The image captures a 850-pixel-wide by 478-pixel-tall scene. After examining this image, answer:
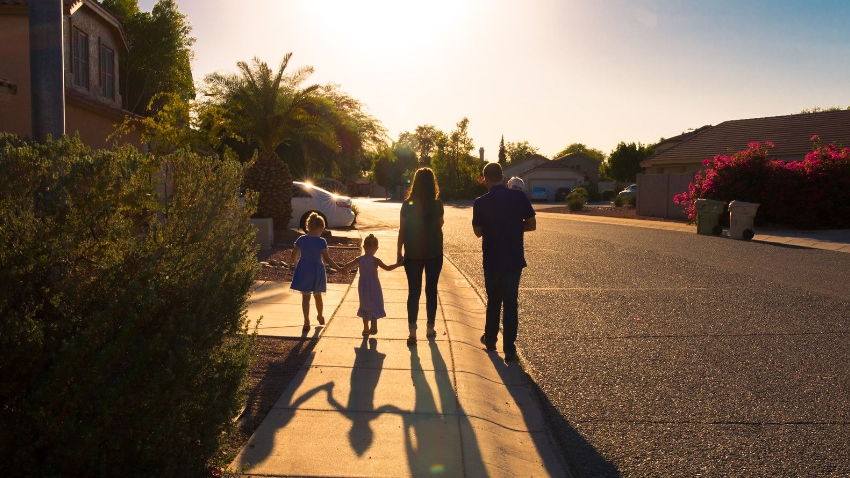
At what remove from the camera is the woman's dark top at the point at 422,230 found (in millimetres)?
8102

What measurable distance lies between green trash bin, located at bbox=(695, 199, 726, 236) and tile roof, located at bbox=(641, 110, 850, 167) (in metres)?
12.2

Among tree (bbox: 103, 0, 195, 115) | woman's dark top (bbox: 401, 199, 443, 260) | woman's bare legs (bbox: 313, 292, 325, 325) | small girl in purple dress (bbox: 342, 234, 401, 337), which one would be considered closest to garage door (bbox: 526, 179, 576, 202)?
tree (bbox: 103, 0, 195, 115)

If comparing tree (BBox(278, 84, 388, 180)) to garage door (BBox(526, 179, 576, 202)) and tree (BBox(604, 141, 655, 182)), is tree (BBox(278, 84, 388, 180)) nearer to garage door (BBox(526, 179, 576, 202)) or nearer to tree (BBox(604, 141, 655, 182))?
garage door (BBox(526, 179, 576, 202))

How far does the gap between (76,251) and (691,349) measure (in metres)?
6.30

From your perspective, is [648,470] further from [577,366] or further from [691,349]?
[691,349]

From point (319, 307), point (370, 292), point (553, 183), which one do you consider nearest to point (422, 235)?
point (370, 292)

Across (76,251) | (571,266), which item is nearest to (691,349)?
(76,251)

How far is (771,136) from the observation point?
39562mm

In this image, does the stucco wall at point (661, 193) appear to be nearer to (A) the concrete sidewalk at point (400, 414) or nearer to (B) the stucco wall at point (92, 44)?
(B) the stucco wall at point (92, 44)

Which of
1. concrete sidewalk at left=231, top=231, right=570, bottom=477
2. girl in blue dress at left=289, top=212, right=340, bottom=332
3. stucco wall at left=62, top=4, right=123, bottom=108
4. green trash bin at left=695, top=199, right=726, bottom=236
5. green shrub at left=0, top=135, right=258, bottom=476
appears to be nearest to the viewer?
green shrub at left=0, top=135, right=258, bottom=476

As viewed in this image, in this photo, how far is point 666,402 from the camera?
615 cm

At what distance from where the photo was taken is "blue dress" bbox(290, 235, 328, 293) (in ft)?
28.6

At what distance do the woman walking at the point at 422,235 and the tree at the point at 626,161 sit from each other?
75.5 meters

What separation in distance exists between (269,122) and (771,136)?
Answer: 27684mm
